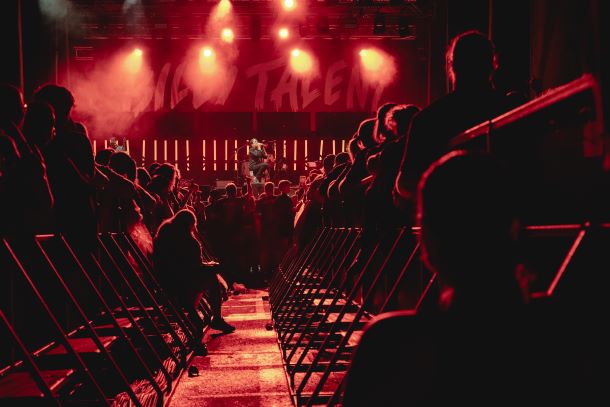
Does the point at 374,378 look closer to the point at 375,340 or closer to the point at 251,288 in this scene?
the point at 375,340

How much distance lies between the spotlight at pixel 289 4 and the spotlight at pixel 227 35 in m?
1.65

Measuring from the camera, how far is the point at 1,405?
2.96m

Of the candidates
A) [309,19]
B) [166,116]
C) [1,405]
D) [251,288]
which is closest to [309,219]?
[251,288]

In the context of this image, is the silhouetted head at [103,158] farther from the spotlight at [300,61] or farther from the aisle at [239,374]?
the spotlight at [300,61]

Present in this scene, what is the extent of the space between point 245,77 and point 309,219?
33.1 feet

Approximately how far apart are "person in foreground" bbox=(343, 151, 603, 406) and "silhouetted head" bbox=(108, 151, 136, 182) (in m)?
6.67

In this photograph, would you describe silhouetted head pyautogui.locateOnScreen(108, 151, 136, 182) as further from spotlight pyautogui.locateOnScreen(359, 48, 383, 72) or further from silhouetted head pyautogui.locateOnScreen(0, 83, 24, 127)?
spotlight pyautogui.locateOnScreen(359, 48, 383, 72)

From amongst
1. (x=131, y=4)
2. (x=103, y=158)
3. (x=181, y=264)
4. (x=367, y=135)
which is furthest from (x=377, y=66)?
(x=367, y=135)

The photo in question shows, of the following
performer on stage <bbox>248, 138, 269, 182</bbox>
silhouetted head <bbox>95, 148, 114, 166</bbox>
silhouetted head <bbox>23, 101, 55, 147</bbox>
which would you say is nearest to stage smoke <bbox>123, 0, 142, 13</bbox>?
performer on stage <bbox>248, 138, 269, 182</bbox>

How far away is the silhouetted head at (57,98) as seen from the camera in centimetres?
493

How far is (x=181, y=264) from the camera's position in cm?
711

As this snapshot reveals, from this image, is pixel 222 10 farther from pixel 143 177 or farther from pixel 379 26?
pixel 143 177

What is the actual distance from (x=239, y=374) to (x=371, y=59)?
1485 cm

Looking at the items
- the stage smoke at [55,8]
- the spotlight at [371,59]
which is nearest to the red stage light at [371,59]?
the spotlight at [371,59]
